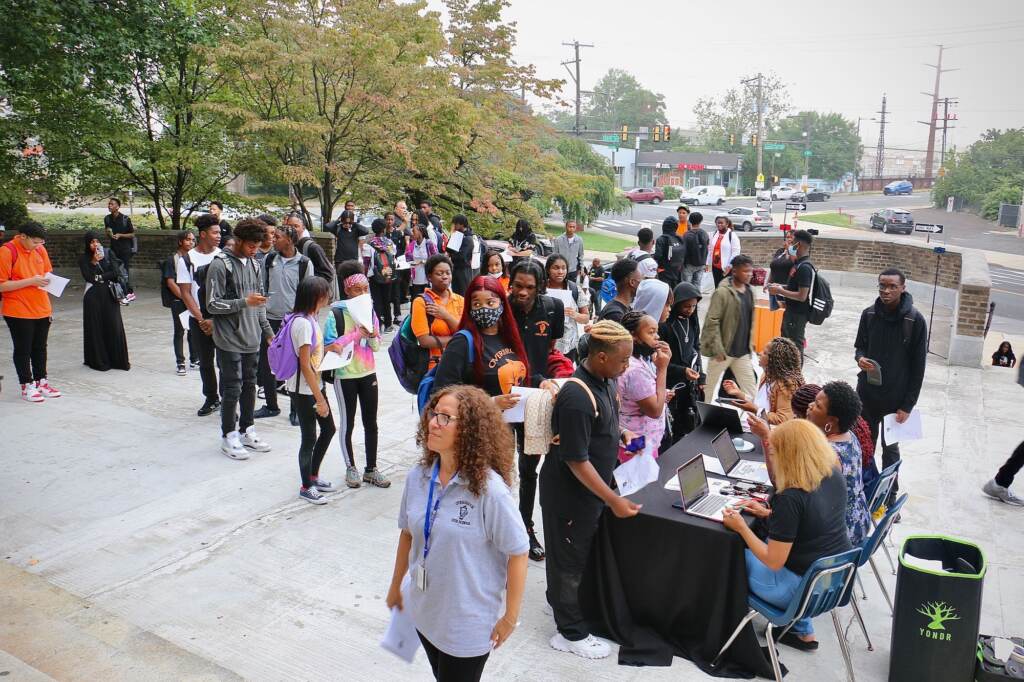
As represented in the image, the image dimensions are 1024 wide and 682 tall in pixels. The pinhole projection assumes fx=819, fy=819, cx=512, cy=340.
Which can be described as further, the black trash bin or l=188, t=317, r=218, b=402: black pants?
l=188, t=317, r=218, b=402: black pants

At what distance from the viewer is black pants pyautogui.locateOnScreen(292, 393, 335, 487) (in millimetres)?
6137

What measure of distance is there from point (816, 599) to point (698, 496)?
0.86 metres

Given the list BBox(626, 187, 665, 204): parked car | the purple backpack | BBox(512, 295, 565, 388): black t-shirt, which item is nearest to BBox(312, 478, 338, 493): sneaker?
the purple backpack

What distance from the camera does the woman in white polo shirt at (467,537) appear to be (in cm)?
294

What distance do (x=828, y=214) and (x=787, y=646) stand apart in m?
56.5

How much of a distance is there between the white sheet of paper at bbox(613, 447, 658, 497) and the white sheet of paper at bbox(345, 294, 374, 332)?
240cm

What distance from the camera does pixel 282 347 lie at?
237 inches

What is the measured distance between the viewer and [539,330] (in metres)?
5.54

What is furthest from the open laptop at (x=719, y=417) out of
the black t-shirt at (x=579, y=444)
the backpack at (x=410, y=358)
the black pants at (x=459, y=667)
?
the black pants at (x=459, y=667)

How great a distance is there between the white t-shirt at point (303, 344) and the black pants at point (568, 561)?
2.38 m

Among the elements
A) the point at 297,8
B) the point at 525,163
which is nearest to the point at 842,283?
the point at 525,163

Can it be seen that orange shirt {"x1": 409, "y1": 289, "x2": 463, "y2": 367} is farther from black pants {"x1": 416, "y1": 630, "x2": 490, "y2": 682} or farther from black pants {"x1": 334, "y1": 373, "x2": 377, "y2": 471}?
black pants {"x1": 416, "y1": 630, "x2": 490, "y2": 682}

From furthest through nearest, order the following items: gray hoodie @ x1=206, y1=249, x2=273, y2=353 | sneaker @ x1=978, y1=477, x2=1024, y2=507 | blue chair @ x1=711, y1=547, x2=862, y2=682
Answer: gray hoodie @ x1=206, y1=249, x2=273, y2=353, sneaker @ x1=978, y1=477, x2=1024, y2=507, blue chair @ x1=711, y1=547, x2=862, y2=682

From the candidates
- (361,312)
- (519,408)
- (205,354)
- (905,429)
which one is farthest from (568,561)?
(205,354)
